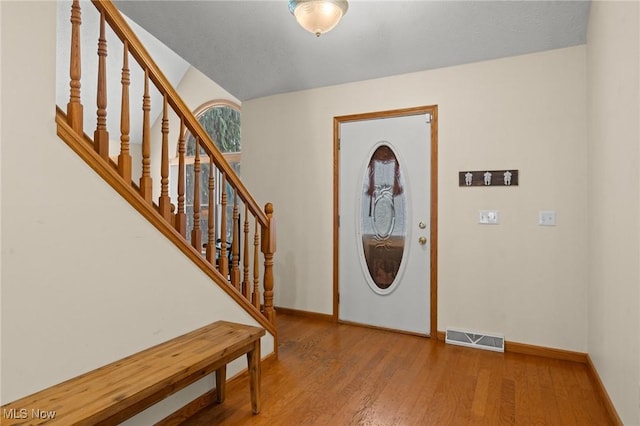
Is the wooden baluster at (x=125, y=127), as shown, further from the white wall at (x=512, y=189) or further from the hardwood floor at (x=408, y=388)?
the white wall at (x=512, y=189)

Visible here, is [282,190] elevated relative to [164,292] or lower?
elevated

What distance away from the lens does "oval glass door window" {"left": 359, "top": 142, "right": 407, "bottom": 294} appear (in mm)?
3412

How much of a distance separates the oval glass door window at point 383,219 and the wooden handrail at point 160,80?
1368mm

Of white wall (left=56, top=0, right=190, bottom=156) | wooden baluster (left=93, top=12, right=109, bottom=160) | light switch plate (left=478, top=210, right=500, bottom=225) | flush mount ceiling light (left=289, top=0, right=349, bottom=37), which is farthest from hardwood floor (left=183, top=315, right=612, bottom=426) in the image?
white wall (left=56, top=0, right=190, bottom=156)

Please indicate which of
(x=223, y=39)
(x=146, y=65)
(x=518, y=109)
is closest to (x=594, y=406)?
(x=518, y=109)

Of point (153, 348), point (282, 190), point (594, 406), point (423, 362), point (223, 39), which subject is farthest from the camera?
point (282, 190)

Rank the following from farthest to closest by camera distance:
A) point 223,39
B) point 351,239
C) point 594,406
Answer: point 351,239 < point 223,39 < point 594,406

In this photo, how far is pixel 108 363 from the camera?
1.58 metres

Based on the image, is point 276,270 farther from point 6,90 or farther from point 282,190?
point 6,90

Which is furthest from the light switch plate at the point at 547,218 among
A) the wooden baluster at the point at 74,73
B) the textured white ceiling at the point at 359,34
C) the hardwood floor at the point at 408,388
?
the wooden baluster at the point at 74,73

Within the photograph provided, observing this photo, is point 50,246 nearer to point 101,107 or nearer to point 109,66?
point 101,107

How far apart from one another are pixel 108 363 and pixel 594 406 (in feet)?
8.90

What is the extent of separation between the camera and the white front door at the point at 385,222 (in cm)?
330

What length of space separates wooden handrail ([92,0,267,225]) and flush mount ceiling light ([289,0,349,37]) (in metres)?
0.93
